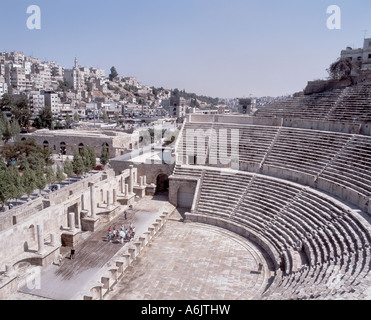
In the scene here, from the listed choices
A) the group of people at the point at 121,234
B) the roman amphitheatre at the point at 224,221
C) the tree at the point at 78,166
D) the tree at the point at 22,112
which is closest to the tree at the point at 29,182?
the roman amphitheatre at the point at 224,221

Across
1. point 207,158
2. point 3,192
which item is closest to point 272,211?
point 207,158

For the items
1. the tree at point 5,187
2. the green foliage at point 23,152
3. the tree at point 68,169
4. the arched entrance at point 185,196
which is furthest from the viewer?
the green foliage at point 23,152

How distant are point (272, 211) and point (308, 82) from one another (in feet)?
65.7

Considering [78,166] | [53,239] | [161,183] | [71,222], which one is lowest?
[53,239]

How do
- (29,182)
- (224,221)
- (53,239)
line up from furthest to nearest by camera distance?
(29,182) < (224,221) < (53,239)

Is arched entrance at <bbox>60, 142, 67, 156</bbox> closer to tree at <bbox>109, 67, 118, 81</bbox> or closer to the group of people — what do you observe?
the group of people

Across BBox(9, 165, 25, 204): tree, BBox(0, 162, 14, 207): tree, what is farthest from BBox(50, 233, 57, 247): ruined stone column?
BBox(9, 165, 25, 204): tree

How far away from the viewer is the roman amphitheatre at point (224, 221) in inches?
512

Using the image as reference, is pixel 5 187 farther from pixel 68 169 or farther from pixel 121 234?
pixel 121 234

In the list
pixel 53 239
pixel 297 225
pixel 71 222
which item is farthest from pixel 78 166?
pixel 297 225

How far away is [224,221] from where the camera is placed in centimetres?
1953

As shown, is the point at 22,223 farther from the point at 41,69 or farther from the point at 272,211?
the point at 41,69

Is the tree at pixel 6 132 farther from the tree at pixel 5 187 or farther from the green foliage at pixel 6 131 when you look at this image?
the tree at pixel 5 187

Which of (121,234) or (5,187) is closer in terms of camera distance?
(121,234)
